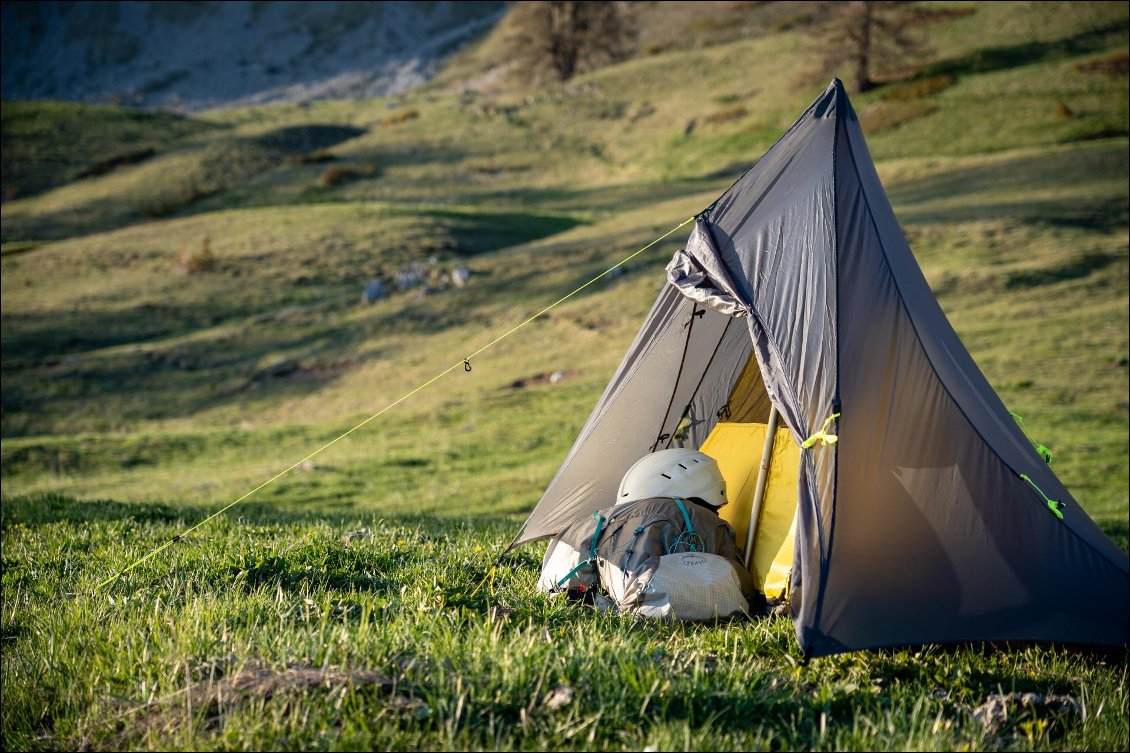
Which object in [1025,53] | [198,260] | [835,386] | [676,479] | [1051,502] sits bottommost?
[1051,502]

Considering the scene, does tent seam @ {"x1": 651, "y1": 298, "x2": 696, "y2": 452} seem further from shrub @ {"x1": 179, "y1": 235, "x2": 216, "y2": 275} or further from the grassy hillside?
shrub @ {"x1": 179, "y1": 235, "x2": 216, "y2": 275}

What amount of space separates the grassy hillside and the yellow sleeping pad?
0.71 meters

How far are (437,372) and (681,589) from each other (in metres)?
20.9

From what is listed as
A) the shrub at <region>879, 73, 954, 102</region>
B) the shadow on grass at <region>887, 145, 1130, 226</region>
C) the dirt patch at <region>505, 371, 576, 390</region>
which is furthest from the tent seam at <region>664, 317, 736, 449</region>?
the shrub at <region>879, 73, 954, 102</region>

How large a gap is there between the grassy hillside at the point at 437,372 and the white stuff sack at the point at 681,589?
0.28m

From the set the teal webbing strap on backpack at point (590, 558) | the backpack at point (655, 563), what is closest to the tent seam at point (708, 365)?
the backpack at point (655, 563)

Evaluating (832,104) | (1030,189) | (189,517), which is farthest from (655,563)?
(1030,189)

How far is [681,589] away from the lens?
18.3 ft

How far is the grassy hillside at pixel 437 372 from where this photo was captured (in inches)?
157

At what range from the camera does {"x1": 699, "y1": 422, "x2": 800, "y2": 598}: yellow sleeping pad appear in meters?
6.07

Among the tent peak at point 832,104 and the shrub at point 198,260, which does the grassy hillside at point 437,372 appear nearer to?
the shrub at point 198,260

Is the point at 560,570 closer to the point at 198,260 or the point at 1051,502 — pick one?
the point at 1051,502

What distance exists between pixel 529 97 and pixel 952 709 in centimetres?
7759

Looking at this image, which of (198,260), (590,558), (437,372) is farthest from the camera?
(198,260)
